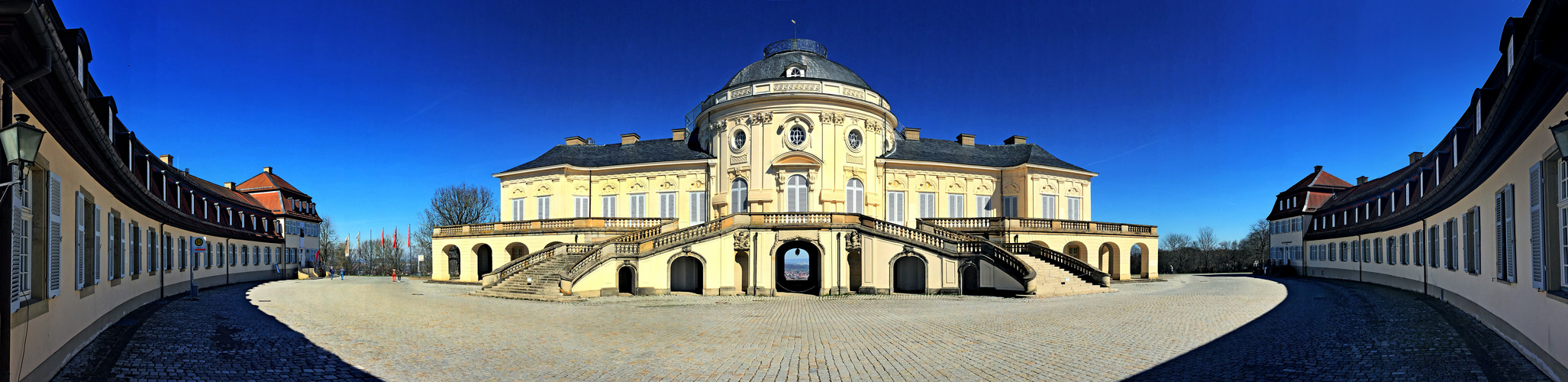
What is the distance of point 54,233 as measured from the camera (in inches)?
339

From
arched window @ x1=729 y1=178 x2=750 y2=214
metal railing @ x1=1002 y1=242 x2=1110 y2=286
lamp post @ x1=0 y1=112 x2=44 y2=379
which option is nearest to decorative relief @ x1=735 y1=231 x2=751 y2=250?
arched window @ x1=729 y1=178 x2=750 y2=214

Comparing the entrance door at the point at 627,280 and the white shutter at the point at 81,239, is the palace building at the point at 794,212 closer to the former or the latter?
the entrance door at the point at 627,280

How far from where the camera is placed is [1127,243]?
1373 inches

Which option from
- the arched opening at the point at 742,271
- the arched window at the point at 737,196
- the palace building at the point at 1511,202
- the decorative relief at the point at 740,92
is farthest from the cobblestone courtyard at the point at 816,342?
the decorative relief at the point at 740,92

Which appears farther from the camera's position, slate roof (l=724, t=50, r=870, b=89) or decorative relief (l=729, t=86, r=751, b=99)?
slate roof (l=724, t=50, r=870, b=89)

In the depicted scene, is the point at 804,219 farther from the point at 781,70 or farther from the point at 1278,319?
the point at 1278,319

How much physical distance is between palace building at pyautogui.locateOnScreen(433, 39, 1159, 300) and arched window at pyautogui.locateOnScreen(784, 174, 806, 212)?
0.07 m

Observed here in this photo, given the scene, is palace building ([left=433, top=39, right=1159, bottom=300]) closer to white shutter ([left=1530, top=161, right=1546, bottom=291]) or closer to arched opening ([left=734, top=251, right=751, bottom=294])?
arched opening ([left=734, top=251, right=751, bottom=294])

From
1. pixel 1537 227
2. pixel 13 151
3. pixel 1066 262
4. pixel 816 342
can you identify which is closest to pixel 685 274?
pixel 1066 262

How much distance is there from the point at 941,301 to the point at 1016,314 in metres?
5.25

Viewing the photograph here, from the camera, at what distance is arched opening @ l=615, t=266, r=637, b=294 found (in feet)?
86.5

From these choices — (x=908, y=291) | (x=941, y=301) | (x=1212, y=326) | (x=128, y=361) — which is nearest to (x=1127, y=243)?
(x=908, y=291)

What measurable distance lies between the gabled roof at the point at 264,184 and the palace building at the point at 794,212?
57.3ft

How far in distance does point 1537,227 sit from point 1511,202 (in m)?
2.11
